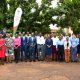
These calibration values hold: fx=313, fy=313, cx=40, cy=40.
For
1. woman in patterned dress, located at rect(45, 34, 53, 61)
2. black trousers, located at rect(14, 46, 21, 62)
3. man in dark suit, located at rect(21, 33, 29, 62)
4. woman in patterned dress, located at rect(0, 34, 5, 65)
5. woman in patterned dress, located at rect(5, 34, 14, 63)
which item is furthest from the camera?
woman in patterned dress, located at rect(45, 34, 53, 61)

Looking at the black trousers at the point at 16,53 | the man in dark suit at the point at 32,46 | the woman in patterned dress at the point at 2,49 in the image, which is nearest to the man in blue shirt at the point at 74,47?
the man in dark suit at the point at 32,46

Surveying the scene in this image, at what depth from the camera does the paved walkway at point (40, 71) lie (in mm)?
12703

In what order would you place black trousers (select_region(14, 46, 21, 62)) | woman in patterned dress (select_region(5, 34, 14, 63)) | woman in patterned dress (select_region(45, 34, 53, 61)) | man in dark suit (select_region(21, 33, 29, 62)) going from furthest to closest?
woman in patterned dress (select_region(45, 34, 53, 61)) → man in dark suit (select_region(21, 33, 29, 62)) → black trousers (select_region(14, 46, 21, 62)) → woman in patterned dress (select_region(5, 34, 14, 63))

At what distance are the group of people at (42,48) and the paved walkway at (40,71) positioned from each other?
30.9 inches

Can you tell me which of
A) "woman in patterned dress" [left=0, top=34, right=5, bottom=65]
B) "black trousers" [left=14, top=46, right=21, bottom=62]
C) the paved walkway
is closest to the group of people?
"black trousers" [left=14, top=46, right=21, bottom=62]

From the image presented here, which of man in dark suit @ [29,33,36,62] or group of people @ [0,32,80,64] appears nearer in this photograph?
group of people @ [0,32,80,64]

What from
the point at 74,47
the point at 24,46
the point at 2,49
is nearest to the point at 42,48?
the point at 24,46

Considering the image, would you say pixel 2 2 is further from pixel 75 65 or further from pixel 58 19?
pixel 75 65

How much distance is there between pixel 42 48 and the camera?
1770cm

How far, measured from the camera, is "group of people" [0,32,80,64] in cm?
1720

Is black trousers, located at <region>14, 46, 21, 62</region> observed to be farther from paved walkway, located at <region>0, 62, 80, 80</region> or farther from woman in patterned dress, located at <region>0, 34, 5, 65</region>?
woman in patterned dress, located at <region>0, 34, 5, 65</region>

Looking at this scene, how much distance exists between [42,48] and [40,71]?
Answer: 3.61 meters

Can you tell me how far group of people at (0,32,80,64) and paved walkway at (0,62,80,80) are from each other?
784mm

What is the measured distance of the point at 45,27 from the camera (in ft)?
80.1
